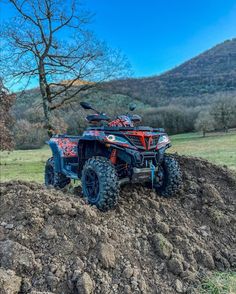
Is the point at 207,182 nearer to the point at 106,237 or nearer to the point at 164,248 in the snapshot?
the point at 164,248

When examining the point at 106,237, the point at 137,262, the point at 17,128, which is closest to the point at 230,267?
the point at 137,262

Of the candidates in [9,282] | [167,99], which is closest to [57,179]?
[9,282]

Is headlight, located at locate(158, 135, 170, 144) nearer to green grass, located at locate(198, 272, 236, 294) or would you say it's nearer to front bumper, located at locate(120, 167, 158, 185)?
front bumper, located at locate(120, 167, 158, 185)

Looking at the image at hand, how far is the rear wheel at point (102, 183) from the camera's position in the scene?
450 cm

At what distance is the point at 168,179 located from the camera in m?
5.25

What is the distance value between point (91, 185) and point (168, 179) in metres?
1.25

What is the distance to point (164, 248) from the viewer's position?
12.9 feet

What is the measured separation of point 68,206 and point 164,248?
1.27 meters

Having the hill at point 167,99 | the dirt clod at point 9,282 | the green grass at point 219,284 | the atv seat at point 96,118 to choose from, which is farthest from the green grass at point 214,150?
the dirt clod at point 9,282

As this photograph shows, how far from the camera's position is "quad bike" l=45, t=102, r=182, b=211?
458cm

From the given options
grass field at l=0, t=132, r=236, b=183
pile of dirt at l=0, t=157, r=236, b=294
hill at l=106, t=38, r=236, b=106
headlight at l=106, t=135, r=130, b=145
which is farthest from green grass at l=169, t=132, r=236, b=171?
hill at l=106, t=38, r=236, b=106

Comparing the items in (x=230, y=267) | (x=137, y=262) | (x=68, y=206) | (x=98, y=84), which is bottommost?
(x=230, y=267)

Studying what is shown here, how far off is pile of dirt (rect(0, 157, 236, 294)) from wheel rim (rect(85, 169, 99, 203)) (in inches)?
11.8

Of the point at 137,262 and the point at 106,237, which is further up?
the point at 106,237
